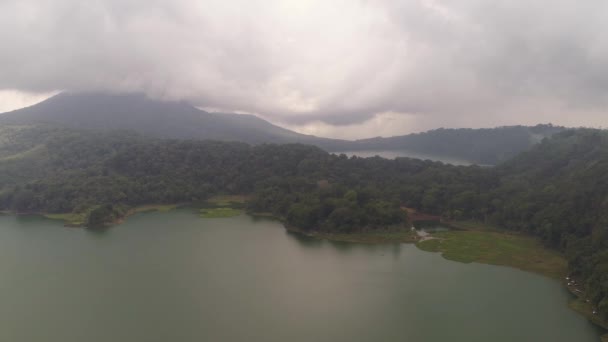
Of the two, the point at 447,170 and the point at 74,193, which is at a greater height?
the point at 447,170

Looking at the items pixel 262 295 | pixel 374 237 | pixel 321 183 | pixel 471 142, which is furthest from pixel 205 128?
pixel 262 295

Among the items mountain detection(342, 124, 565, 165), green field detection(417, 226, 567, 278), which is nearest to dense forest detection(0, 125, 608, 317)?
green field detection(417, 226, 567, 278)

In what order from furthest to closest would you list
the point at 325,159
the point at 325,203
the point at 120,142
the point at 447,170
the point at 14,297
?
the point at 120,142, the point at 325,159, the point at 447,170, the point at 325,203, the point at 14,297

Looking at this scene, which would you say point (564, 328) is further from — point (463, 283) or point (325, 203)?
point (325, 203)

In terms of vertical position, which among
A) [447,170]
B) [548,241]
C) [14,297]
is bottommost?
[14,297]

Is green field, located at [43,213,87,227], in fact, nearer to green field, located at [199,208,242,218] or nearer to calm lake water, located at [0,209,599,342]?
calm lake water, located at [0,209,599,342]

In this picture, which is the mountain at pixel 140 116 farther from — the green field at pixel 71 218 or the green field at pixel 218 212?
the green field at pixel 71 218

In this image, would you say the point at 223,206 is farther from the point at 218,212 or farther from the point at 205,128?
the point at 205,128

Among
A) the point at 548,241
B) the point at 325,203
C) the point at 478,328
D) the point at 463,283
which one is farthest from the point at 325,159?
the point at 478,328
